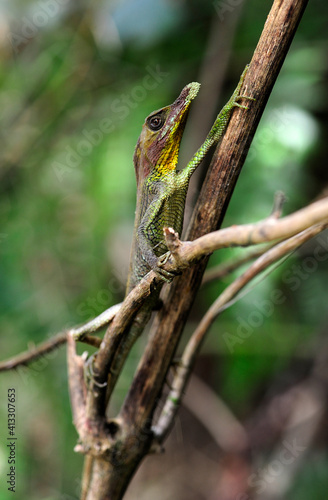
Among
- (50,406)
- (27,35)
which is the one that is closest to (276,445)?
(50,406)

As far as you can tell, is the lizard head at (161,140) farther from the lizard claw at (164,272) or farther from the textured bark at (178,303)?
the lizard claw at (164,272)

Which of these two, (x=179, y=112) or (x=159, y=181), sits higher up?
(x=179, y=112)

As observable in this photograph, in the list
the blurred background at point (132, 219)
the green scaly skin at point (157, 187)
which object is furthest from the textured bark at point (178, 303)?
the blurred background at point (132, 219)

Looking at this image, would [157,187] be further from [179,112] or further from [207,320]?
[207,320]

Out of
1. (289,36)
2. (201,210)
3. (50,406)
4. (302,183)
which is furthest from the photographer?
(50,406)

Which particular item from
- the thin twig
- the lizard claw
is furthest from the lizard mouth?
the lizard claw

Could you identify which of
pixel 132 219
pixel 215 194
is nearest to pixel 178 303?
pixel 215 194

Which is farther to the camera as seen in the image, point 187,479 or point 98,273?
point 187,479

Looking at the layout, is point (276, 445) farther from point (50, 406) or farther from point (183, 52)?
point (183, 52)
